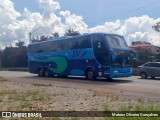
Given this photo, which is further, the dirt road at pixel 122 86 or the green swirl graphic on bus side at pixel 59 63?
the green swirl graphic on bus side at pixel 59 63

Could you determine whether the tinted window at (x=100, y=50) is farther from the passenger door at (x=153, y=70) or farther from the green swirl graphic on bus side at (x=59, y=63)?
the passenger door at (x=153, y=70)

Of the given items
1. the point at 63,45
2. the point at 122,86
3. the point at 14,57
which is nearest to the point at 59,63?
the point at 63,45

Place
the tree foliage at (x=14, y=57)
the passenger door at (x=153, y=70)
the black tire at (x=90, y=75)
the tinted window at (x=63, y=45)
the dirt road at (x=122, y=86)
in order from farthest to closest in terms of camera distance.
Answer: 1. the tree foliage at (x=14, y=57)
2. the passenger door at (x=153, y=70)
3. the tinted window at (x=63, y=45)
4. the black tire at (x=90, y=75)
5. the dirt road at (x=122, y=86)

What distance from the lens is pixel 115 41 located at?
23109mm

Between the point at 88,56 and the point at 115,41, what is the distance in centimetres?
250

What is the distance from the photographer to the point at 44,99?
12164 mm

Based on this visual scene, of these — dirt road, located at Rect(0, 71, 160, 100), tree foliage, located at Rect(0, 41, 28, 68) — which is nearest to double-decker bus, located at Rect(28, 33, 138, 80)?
dirt road, located at Rect(0, 71, 160, 100)

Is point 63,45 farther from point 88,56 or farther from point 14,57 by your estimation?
point 14,57

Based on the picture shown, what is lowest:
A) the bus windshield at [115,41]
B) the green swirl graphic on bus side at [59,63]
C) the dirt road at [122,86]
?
the dirt road at [122,86]

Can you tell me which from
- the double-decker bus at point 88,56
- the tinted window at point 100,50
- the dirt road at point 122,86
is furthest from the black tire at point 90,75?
the tinted window at point 100,50

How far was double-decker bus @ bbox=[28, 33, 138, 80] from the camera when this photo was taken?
73.9 feet

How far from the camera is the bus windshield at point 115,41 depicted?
22547mm

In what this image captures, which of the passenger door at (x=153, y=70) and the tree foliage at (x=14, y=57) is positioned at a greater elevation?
the tree foliage at (x=14, y=57)

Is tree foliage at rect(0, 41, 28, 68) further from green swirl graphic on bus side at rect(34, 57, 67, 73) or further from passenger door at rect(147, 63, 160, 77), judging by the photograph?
passenger door at rect(147, 63, 160, 77)
